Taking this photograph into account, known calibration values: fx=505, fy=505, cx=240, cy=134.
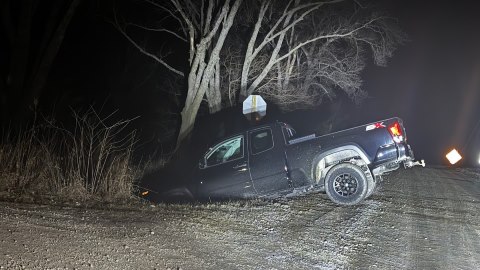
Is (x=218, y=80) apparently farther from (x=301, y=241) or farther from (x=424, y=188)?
(x=301, y=241)

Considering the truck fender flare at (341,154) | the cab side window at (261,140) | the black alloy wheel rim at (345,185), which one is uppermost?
the cab side window at (261,140)

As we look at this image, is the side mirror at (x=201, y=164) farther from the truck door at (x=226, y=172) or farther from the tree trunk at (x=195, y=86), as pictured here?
the tree trunk at (x=195, y=86)

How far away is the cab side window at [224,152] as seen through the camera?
11.6m

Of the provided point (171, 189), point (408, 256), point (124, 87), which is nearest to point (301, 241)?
point (408, 256)

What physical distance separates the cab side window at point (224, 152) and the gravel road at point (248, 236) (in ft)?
4.90

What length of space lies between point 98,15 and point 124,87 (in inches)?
360

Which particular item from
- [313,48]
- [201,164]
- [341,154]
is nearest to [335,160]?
[341,154]

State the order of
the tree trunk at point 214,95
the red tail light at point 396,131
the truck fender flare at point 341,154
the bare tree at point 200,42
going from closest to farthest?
the red tail light at point 396,131, the truck fender flare at point 341,154, the bare tree at point 200,42, the tree trunk at point 214,95

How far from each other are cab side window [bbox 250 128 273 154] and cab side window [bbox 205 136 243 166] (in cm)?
42

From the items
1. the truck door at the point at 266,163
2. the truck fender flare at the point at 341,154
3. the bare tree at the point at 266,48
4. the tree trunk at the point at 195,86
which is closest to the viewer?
the truck fender flare at the point at 341,154

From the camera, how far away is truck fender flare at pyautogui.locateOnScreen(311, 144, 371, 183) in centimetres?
1010

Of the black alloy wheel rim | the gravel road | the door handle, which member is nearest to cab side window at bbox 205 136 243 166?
the door handle

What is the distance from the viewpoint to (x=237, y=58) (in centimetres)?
2520

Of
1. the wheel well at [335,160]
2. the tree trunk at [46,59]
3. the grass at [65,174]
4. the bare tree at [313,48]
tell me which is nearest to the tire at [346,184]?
the wheel well at [335,160]
